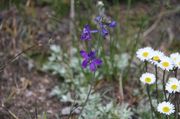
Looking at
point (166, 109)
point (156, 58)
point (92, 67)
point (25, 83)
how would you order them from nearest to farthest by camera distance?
point (166, 109) < point (156, 58) < point (92, 67) < point (25, 83)

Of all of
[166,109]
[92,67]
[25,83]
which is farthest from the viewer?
[25,83]

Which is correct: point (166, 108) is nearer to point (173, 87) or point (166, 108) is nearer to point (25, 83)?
point (173, 87)

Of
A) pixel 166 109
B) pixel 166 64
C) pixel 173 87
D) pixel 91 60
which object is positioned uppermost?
pixel 91 60

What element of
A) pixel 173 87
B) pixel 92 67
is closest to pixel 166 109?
pixel 173 87

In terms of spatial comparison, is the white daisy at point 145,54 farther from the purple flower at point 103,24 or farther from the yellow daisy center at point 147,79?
the purple flower at point 103,24

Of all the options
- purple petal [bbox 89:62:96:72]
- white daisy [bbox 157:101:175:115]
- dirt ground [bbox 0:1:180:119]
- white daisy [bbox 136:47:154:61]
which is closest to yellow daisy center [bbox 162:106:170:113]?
white daisy [bbox 157:101:175:115]

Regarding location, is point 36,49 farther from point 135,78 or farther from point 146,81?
point 146,81

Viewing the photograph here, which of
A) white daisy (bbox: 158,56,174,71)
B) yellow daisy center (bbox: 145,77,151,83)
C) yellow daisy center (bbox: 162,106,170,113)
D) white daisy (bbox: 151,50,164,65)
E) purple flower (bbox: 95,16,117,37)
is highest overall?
purple flower (bbox: 95,16,117,37)

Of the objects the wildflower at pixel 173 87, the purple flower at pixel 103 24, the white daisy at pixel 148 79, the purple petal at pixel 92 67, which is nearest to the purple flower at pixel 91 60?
the purple petal at pixel 92 67

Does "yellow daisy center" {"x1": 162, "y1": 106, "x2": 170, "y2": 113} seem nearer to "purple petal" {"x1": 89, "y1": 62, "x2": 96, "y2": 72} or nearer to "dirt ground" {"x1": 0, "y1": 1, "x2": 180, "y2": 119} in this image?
"purple petal" {"x1": 89, "y1": 62, "x2": 96, "y2": 72}

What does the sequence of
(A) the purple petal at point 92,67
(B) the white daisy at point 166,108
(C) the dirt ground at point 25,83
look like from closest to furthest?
(B) the white daisy at point 166,108 < (A) the purple petal at point 92,67 < (C) the dirt ground at point 25,83

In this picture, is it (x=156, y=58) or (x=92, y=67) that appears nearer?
(x=156, y=58)
